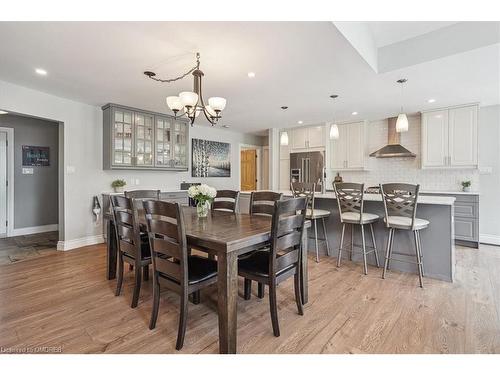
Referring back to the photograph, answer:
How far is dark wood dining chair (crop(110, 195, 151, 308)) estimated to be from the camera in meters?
2.16

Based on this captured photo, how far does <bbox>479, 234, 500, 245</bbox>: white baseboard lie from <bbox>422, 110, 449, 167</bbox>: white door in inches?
53.5

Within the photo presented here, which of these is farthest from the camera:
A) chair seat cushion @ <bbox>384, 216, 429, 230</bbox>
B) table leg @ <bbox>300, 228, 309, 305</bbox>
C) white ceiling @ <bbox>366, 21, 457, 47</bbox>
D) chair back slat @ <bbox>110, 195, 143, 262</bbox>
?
chair seat cushion @ <bbox>384, 216, 429, 230</bbox>

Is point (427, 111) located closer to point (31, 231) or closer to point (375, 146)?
point (375, 146)

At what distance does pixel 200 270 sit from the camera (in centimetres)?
187

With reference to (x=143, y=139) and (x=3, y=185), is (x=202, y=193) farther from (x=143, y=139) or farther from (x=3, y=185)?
(x=3, y=185)

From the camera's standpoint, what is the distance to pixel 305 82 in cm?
334

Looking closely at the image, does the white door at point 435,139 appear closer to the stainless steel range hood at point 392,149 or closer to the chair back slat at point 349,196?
the stainless steel range hood at point 392,149

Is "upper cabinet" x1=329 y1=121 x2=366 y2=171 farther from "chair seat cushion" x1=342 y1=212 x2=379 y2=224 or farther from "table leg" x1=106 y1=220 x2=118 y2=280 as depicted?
"table leg" x1=106 y1=220 x2=118 y2=280

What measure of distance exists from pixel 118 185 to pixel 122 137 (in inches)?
32.9

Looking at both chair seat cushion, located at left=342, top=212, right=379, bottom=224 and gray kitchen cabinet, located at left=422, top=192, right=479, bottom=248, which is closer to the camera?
chair seat cushion, located at left=342, top=212, right=379, bottom=224

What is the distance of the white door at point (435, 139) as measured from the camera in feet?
14.9

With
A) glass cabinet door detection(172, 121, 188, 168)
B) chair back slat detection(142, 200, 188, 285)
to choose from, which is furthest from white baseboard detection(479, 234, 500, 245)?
glass cabinet door detection(172, 121, 188, 168)
